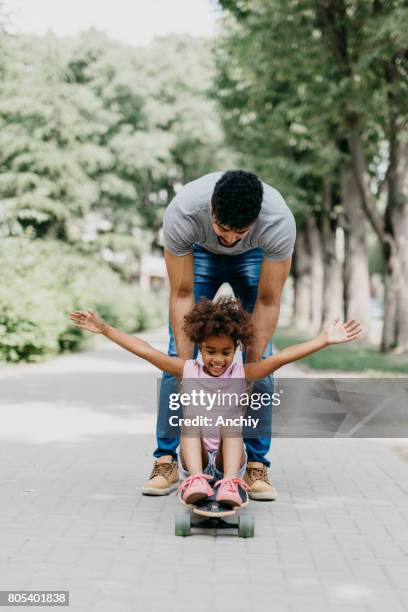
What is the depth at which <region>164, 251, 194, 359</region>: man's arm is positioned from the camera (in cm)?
539

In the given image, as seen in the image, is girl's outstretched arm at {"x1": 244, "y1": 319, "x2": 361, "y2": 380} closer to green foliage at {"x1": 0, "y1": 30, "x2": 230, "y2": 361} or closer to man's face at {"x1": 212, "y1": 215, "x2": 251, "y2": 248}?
man's face at {"x1": 212, "y1": 215, "x2": 251, "y2": 248}

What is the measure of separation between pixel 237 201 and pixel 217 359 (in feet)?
3.27

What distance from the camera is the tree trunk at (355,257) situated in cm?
2375

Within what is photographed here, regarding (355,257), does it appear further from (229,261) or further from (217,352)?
(217,352)

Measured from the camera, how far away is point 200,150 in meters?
42.7

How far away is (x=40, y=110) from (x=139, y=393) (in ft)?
69.4

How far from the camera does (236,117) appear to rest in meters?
28.2

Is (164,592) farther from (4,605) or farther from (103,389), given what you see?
(103,389)

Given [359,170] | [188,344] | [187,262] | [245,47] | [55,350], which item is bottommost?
[55,350]

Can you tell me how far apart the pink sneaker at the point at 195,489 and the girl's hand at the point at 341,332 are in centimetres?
92

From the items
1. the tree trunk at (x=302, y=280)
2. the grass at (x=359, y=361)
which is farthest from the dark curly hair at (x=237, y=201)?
the tree trunk at (x=302, y=280)

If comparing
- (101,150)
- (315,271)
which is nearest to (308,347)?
(315,271)

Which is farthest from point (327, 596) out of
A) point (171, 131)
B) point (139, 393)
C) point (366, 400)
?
point (171, 131)

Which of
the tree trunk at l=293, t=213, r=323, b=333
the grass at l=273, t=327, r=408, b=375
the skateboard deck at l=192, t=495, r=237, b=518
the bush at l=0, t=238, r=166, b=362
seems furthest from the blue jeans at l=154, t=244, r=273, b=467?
the tree trunk at l=293, t=213, r=323, b=333
